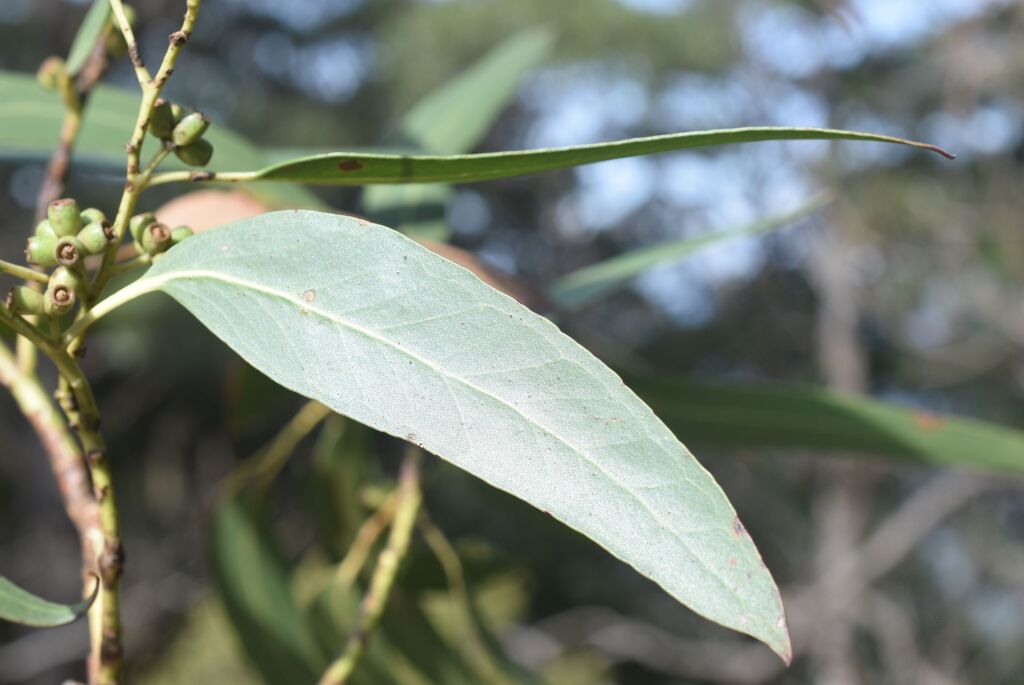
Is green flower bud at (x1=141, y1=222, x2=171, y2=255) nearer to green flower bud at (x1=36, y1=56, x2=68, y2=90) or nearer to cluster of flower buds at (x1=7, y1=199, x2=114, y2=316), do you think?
cluster of flower buds at (x1=7, y1=199, x2=114, y2=316)

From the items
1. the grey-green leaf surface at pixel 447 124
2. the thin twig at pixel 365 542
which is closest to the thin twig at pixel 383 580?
the thin twig at pixel 365 542

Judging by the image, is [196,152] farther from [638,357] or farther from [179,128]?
[638,357]

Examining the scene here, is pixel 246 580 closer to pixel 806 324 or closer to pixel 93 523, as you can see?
pixel 93 523

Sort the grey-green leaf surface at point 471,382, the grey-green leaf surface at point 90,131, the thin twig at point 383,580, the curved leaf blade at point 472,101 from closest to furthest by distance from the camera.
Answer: the grey-green leaf surface at point 471,382, the thin twig at point 383,580, the grey-green leaf surface at point 90,131, the curved leaf blade at point 472,101

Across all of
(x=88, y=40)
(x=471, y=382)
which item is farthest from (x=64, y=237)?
(x=88, y=40)

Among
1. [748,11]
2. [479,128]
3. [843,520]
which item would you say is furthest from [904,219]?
[479,128]

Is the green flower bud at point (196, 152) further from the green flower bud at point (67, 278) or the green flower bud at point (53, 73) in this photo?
the green flower bud at point (53, 73)
